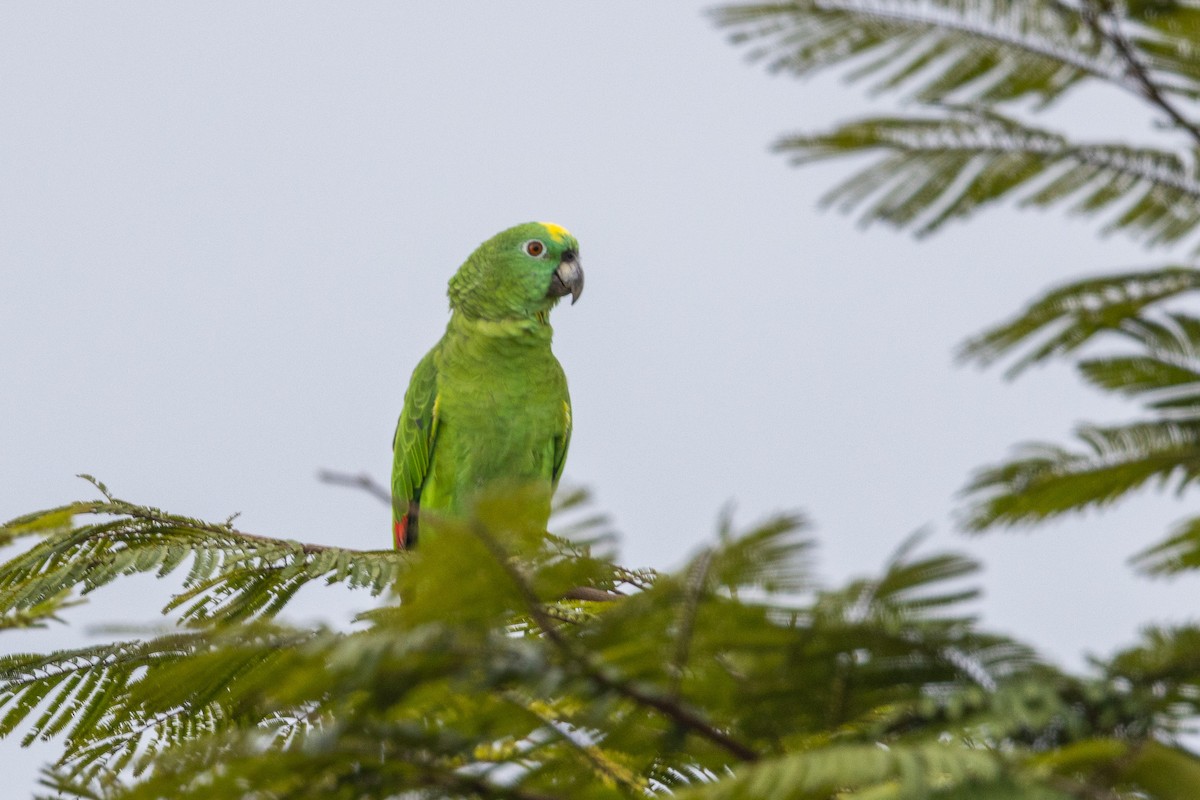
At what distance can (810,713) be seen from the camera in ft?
4.16

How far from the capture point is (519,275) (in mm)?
5570

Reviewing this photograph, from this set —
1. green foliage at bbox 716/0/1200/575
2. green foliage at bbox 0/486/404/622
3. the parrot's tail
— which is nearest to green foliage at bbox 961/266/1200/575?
green foliage at bbox 716/0/1200/575

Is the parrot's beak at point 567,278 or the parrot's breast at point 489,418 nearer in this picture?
the parrot's breast at point 489,418

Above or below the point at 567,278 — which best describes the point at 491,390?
below

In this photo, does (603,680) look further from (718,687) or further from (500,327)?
(500,327)

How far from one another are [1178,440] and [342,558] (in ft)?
7.07

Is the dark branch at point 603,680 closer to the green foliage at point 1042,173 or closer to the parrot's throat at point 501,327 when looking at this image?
the green foliage at point 1042,173

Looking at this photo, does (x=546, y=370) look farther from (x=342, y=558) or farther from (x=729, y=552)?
(x=729, y=552)

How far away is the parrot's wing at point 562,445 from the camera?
215 inches

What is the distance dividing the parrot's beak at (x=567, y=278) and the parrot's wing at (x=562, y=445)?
55 cm

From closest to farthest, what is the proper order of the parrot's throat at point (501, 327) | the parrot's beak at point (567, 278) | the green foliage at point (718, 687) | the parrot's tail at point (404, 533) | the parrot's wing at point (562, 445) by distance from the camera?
the green foliage at point (718, 687), the parrot's tail at point (404, 533), the parrot's throat at point (501, 327), the parrot's wing at point (562, 445), the parrot's beak at point (567, 278)

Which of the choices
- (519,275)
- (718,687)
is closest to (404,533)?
(519,275)

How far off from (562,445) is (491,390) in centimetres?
50

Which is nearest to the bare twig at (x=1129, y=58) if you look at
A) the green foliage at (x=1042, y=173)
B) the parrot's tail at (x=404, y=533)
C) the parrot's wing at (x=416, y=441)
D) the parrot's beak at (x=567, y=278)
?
the green foliage at (x=1042, y=173)
